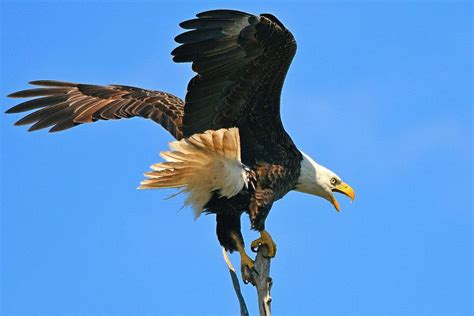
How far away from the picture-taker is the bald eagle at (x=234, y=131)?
7699 millimetres

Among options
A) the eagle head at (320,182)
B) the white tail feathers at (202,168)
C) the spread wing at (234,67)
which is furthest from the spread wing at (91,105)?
the eagle head at (320,182)

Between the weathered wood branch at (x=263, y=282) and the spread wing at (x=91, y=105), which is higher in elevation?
the spread wing at (x=91, y=105)

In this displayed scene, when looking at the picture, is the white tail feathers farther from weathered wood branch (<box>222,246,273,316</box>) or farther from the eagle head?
the eagle head

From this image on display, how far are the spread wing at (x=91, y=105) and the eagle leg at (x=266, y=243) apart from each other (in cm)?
102

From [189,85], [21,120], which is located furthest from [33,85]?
[189,85]

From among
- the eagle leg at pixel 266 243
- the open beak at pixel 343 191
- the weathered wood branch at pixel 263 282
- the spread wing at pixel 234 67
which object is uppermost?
the spread wing at pixel 234 67

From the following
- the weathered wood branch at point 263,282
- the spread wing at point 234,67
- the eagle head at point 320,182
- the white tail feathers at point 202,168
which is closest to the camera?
the weathered wood branch at point 263,282

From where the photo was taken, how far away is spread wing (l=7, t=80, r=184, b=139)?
876 centimetres

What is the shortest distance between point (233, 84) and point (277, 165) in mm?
645

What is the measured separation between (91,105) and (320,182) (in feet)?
6.18

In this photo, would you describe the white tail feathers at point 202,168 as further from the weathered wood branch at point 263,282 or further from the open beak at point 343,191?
the open beak at point 343,191

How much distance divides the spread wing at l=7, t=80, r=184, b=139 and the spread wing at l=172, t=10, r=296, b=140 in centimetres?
53

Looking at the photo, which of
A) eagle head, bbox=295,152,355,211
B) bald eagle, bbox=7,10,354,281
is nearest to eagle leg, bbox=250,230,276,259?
bald eagle, bbox=7,10,354,281

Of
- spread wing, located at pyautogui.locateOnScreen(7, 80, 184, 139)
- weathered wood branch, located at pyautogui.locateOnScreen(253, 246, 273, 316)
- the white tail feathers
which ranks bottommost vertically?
weathered wood branch, located at pyautogui.locateOnScreen(253, 246, 273, 316)
